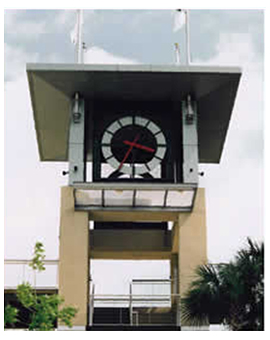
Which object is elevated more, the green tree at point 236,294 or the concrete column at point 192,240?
the concrete column at point 192,240

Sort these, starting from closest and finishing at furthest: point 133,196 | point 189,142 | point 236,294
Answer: point 236,294, point 133,196, point 189,142

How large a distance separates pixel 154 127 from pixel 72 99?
3.21 metres

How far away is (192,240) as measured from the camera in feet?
88.1

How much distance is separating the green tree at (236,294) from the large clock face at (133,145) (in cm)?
1149

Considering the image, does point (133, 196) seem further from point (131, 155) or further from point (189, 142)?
point (189, 142)

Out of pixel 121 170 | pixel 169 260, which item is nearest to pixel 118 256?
pixel 169 260

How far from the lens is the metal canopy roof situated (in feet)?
88.1

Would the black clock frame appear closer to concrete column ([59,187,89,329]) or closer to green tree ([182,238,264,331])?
concrete column ([59,187,89,329])

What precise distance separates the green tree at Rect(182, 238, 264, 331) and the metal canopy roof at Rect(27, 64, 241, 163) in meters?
11.7

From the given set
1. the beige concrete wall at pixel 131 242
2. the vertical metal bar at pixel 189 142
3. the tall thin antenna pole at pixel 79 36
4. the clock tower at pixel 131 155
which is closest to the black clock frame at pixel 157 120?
the clock tower at pixel 131 155

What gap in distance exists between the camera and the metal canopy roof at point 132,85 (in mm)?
26844

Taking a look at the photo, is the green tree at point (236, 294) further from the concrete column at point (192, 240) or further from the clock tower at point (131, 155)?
the concrete column at point (192, 240)

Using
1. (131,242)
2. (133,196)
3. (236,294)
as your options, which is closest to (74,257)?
(133,196)

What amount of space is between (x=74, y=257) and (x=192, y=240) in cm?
417
